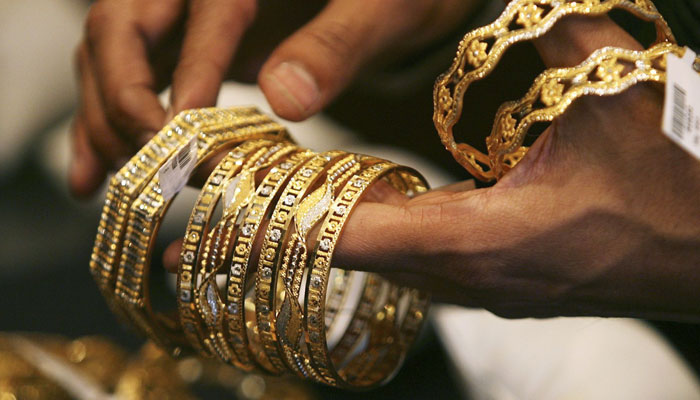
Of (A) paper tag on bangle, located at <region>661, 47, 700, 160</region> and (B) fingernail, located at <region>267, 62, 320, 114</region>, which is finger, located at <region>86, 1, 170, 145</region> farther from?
(A) paper tag on bangle, located at <region>661, 47, 700, 160</region>

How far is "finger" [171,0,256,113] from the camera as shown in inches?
24.0

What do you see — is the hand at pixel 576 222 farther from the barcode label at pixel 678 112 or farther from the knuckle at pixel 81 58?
the knuckle at pixel 81 58

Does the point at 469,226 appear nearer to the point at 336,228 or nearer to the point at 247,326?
the point at 336,228

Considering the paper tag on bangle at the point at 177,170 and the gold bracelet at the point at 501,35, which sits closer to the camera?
the gold bracelet at the point at 501,35

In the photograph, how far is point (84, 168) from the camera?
777mm

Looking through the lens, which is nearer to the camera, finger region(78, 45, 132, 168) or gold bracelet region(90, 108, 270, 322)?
gold bracelet region(90, 108, 270, 322)

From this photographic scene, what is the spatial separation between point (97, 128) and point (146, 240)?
275mm

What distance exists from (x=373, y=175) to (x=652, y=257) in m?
0.20

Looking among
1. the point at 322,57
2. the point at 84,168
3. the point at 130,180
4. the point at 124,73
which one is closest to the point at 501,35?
the point at 322,57

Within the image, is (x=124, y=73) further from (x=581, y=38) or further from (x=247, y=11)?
(x=581, y=38)

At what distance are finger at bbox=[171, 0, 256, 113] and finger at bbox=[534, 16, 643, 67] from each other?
340mm

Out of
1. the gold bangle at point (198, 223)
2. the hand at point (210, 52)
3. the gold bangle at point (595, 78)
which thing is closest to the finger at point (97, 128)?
the hand at point (210, 52)

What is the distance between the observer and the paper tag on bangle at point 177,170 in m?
0.49

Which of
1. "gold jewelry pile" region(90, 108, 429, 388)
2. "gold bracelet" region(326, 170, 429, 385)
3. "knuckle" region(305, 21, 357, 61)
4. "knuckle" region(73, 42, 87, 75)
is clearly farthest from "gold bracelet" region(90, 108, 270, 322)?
"knuckle" region(73, 42, 87, 75)
